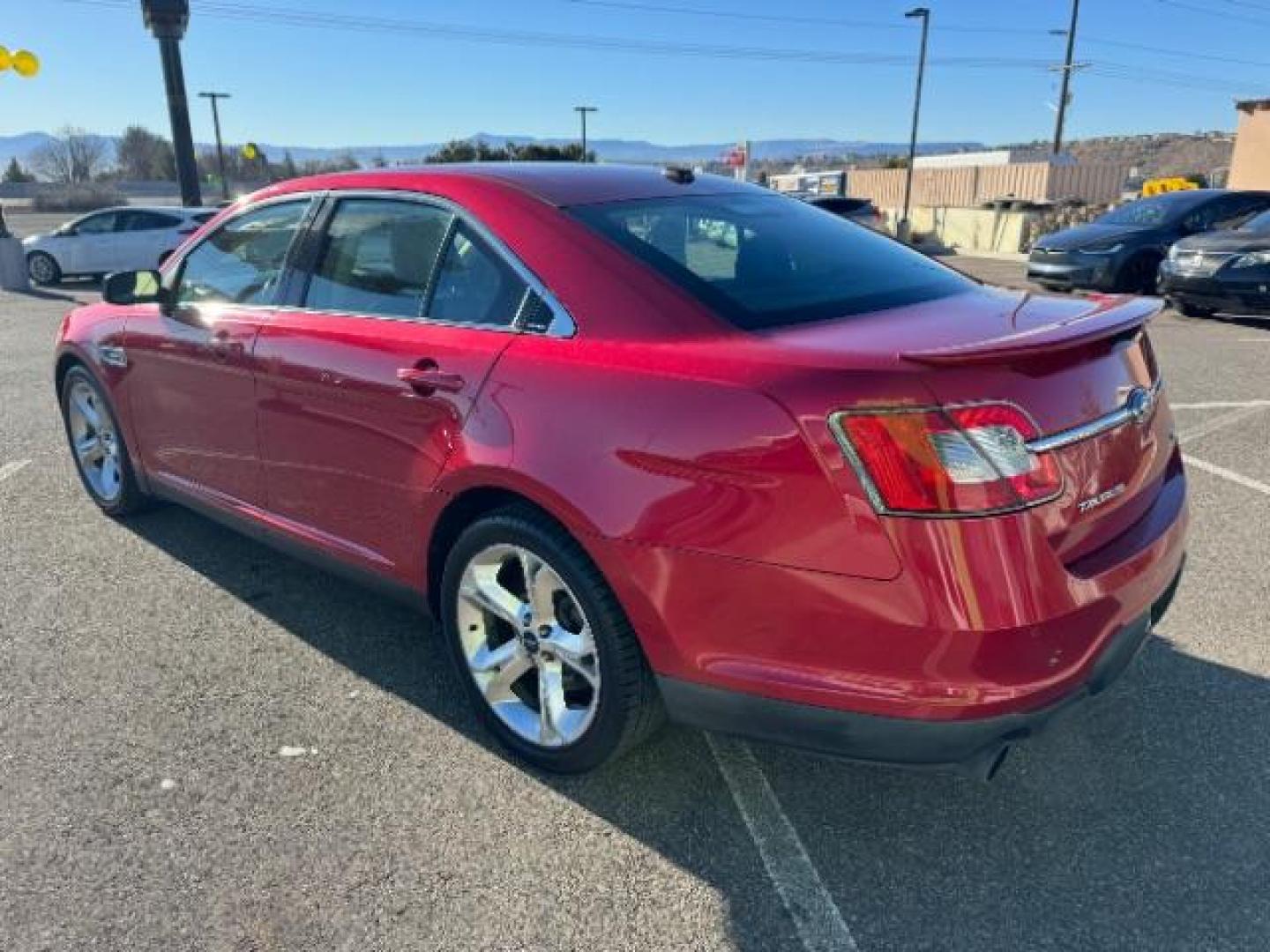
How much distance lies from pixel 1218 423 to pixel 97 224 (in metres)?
17.7

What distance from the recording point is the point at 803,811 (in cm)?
253

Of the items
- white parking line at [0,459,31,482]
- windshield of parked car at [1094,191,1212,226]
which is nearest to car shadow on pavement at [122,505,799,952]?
white parking line at [0,459,31,482]

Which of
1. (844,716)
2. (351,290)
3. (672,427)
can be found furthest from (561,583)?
(351,290)

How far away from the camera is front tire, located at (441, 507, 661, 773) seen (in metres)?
2.39

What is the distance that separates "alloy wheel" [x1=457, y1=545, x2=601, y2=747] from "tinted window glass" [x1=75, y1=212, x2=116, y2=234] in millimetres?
17630

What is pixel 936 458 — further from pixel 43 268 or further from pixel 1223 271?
pixel 43 268

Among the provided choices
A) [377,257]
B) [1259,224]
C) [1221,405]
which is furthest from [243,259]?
[1259,224]

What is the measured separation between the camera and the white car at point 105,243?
1719 centimetres

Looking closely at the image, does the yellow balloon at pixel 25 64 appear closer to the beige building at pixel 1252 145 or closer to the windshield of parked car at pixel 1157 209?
the windshield of parked car at pixel 1157 209

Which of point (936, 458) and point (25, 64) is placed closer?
point (936, 458)

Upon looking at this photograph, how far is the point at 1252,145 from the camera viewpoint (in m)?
28.7

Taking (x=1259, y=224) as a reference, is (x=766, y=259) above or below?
above

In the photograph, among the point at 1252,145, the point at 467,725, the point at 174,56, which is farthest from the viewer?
the point at 1252,145

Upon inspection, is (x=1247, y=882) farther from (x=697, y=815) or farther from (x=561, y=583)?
(x=561, y=583)
